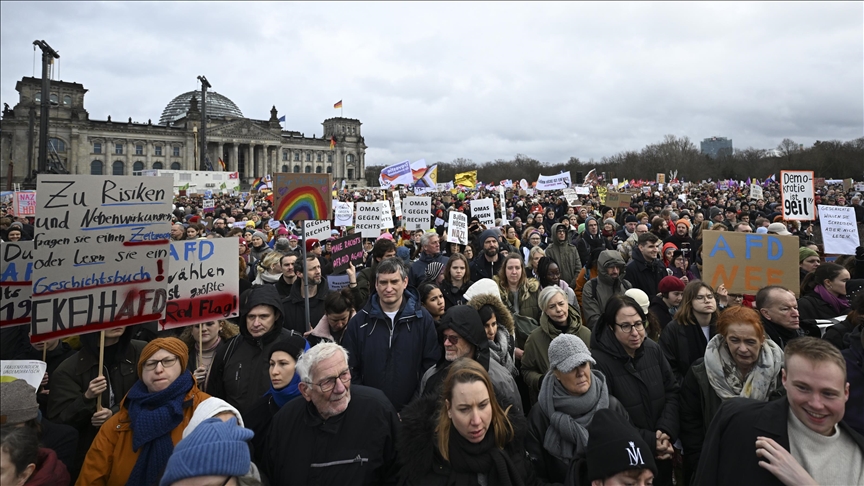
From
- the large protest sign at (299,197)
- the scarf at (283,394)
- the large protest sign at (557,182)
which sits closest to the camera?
the scarf at (283,394)

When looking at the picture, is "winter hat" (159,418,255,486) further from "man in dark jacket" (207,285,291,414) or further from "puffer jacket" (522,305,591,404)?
"puffer jacket" (522,305,591,404)

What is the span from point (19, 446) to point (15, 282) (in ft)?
7.05

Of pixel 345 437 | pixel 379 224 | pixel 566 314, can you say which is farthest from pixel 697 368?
pixel 379 224

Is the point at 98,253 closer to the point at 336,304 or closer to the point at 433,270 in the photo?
the point at 336,304

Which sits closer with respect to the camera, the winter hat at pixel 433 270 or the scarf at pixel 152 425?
the scarf at pixel 152 425

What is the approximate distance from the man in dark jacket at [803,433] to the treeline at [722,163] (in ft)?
94.9

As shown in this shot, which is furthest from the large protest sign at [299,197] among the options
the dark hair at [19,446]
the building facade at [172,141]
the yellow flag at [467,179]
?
the building facade at [172,141]

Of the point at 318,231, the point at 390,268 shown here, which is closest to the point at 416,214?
→ the point at 318,231

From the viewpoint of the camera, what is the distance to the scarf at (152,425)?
272 cm

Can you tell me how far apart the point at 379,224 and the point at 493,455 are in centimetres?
698

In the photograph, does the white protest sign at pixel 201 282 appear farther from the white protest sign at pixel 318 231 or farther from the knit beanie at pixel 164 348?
the white protest sign at pixel 318 231

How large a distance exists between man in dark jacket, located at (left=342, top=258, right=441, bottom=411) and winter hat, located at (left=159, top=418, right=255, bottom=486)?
4.96 feet

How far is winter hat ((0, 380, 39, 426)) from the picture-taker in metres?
2.52

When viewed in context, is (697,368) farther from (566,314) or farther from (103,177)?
(103,177)
